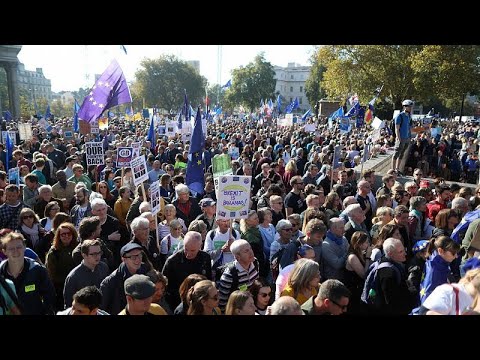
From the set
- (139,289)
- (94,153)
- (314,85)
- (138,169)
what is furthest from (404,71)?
(314,85)

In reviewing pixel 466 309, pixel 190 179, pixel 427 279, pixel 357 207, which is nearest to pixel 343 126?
pixel 190 179

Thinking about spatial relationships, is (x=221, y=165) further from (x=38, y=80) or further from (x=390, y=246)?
(x=38, y=80)

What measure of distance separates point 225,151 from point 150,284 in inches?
448

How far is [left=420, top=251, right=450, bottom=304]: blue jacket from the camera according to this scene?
4.89 metres

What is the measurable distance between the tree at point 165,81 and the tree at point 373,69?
55.0 metres

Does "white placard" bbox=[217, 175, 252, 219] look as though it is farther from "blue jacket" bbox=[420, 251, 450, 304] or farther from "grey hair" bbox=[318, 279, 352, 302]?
"grey hair" bbox=[318, 279, 352, 302]

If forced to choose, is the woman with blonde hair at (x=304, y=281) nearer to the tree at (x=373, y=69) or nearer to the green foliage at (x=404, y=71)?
the green foliage at (x=404, y=71)

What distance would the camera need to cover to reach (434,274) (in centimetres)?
496

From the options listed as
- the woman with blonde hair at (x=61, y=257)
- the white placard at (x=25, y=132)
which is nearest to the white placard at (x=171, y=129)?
the white placard at (x=25, y=132)

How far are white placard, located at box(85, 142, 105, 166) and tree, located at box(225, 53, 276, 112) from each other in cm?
→ 6592

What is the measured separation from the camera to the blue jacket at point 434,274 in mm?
4895

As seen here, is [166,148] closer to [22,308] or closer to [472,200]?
[472,200]

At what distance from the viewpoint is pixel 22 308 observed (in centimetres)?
430

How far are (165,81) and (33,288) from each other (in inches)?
3184
